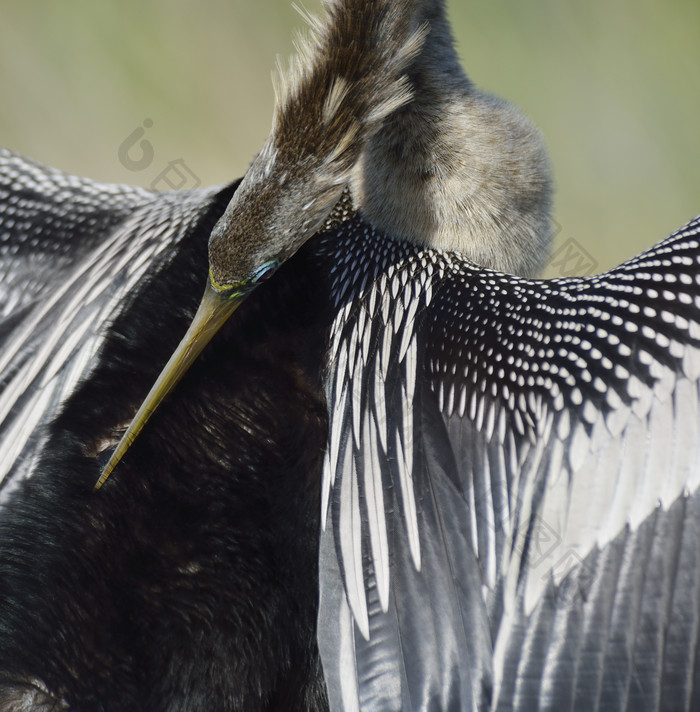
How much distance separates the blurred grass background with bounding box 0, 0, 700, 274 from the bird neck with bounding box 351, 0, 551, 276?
2.17m

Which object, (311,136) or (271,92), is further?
(271,92)

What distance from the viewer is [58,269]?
2035 mm

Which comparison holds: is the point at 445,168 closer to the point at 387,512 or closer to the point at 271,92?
the point at 387,512

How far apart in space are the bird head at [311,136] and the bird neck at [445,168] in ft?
0.66

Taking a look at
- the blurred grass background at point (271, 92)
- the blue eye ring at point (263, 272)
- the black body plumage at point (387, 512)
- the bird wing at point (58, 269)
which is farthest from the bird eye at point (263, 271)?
the blurred grass background at point (271, 92)

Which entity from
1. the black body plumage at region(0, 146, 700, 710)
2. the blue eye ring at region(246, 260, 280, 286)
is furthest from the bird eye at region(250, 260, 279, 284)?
the black body plumage at region(0, 146, 700, 710)

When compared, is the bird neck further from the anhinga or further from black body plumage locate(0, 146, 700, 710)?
black body plumage locate(0, 146, 700, 710)

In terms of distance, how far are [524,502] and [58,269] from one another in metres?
1.24

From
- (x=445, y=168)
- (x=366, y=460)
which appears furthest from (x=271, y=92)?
(x=366, y=460)

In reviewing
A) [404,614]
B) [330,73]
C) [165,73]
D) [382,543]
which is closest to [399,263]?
[330,73]

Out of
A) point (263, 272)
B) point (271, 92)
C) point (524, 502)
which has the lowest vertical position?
point (524, 502)

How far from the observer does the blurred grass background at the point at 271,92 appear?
3.82 meters

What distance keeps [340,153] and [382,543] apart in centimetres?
69

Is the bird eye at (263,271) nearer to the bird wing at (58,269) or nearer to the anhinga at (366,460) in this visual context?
the anhinga at (366,460)
